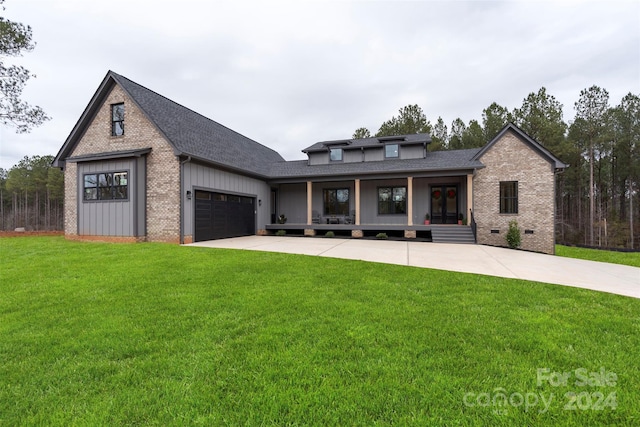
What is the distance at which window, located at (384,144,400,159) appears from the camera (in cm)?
1717

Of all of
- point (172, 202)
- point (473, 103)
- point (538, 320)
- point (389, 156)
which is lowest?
point (538, 320)

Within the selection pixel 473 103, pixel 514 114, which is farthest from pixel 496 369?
pixel 473 103

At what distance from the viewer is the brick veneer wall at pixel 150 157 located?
38.2ft

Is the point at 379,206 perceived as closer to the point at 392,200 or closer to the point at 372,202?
the point at 372,202

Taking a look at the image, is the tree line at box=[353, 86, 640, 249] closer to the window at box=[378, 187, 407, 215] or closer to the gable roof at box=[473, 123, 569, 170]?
the gable roof at box=[473, 123, 569, 170]

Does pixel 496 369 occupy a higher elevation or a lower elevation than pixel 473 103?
lower

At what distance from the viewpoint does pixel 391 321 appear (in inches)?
132

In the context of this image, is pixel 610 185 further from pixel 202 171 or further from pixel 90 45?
pixel 90 45

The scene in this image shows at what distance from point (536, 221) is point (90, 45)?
25.1m

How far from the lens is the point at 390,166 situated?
1594 centimetres

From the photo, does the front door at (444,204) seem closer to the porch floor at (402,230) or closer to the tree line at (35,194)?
the porch floor at (402,230)

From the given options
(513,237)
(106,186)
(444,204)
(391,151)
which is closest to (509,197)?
(513,237)

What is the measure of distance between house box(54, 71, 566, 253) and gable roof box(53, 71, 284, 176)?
0.23 feet

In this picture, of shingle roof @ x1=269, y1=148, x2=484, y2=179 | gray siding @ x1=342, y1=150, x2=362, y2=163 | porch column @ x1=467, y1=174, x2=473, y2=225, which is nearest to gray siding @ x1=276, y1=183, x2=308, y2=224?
shingle roof @ x1=269, y1=148, x2=484, y2=179
